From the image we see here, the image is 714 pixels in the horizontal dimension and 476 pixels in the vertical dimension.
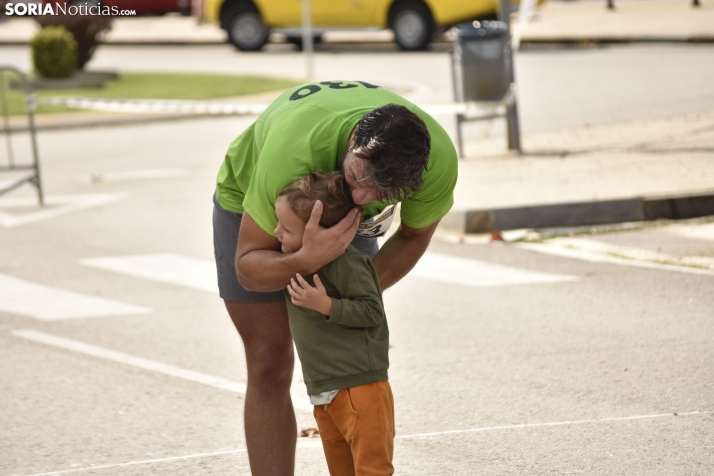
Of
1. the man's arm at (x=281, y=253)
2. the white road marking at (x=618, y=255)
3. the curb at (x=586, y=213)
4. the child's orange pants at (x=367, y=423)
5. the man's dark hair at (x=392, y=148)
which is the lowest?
the white road marking at (x=618, y=255)

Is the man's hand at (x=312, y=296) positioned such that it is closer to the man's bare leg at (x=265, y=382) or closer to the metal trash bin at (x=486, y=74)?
the man's bare leg at (x=265, y=382)

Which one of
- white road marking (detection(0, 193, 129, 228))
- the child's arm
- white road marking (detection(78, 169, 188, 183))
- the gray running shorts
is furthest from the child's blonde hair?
white road marking (detection(78, 169, 188, 183))

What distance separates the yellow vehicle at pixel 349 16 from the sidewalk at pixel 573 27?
856mm

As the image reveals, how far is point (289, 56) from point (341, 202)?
21.4 metres

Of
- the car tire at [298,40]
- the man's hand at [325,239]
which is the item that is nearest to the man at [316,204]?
the man's hand at [325,239]

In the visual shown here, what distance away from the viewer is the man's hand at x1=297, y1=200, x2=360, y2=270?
10.6 ft

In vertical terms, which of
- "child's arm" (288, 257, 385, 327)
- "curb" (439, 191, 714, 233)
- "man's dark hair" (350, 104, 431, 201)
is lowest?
"curb" (439, 191, 714, 233)

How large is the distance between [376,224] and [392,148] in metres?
0.60

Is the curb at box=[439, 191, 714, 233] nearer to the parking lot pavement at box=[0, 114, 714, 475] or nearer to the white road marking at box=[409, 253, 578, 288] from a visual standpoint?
the parking lot pavement at box=[0, 114, 714, 475]

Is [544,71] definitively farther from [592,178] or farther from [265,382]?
[265,382]

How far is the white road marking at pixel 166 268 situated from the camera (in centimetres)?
766

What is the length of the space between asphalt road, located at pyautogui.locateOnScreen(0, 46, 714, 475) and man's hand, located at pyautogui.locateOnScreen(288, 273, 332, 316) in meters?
1.23

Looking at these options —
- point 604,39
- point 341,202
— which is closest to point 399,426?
point 341,202

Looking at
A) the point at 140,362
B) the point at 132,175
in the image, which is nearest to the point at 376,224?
the point at 140,362
